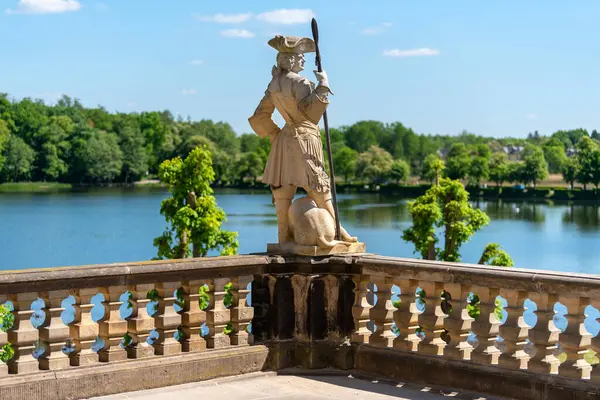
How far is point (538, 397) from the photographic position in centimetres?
743

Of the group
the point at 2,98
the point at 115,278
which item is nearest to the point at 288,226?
the point at 115,278

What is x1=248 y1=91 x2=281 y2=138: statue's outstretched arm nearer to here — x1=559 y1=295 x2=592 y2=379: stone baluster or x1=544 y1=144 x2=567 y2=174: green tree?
x1=559 y1=295 x2=592 y2=379: stone baluster

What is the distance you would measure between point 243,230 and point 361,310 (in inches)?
2291

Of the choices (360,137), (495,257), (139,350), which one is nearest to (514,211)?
(495,257)

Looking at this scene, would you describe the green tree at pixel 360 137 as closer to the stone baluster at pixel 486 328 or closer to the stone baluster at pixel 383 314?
the stone baluster at pixel 383 314

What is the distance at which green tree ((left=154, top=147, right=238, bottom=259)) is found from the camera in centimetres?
3156

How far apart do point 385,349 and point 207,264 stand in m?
1.76

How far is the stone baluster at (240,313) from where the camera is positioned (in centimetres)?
865

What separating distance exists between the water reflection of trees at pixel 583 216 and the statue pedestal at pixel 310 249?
74.6 metres

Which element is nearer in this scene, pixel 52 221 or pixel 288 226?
pixel 288 226

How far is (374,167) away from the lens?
15612cm

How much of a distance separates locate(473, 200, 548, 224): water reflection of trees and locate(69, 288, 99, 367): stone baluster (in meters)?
83.2

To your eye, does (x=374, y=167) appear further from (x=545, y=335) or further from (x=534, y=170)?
(x=545, y=335)

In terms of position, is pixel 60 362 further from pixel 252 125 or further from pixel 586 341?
pixel 586 341
